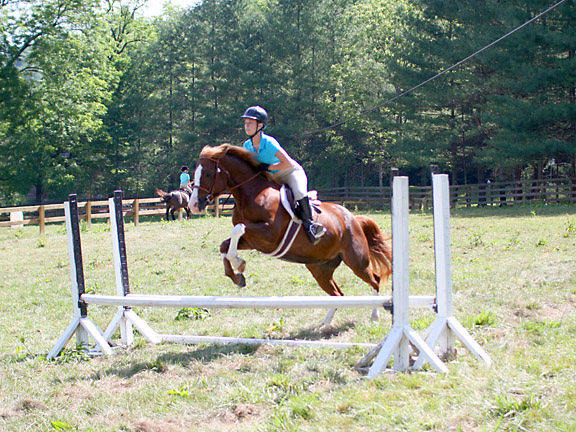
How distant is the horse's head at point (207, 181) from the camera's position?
20.4ft

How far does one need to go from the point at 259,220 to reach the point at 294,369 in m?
1.86

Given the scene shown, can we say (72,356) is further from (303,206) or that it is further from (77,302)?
(303,206)

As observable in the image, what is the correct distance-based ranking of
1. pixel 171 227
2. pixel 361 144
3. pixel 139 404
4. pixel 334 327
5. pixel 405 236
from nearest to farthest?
pixel 139 404, pixel 405 236, pixel 334 327, pixel 171 227, pixel 361 144

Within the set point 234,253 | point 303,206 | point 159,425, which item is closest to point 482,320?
point 303,206

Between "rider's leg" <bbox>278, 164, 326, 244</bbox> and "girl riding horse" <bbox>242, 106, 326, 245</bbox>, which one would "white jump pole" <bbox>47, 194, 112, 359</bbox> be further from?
"rider's leg" <bbox>278, 164, 326, 244</bbox>

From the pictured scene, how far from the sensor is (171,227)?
20.3m

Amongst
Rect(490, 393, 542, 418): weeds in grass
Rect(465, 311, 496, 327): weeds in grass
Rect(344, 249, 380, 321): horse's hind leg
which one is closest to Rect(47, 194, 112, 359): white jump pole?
Rect(344, 249, 380, 321): horse's hind leg

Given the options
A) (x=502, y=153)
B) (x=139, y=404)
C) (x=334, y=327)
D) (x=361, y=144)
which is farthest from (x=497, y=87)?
(x=139, y=404)

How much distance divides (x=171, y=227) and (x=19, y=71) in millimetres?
16517

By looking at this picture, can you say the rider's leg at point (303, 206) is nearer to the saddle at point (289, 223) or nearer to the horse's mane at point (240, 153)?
the saddle at point (289, 223)

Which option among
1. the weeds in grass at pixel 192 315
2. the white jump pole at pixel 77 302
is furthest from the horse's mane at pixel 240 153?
the weeds in grass at pixel 192 315

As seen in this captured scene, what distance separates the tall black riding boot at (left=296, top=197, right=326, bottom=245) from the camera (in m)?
6.55

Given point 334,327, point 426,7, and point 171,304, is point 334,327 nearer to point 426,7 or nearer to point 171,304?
point 171,304

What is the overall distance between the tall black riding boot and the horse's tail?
119cm
